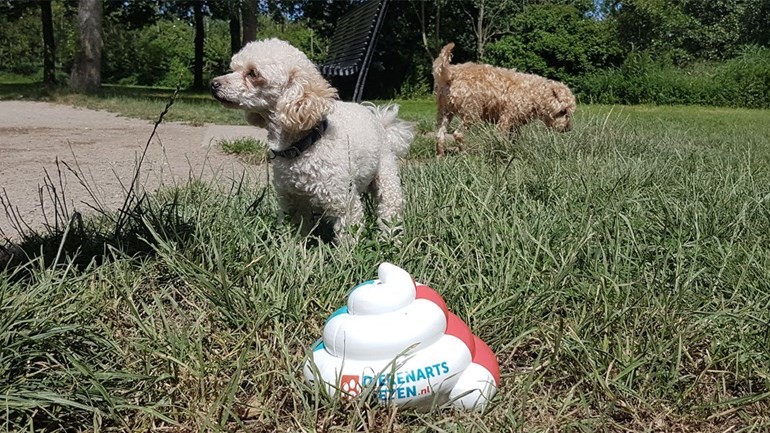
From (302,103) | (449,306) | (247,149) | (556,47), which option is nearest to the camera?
(449,306)

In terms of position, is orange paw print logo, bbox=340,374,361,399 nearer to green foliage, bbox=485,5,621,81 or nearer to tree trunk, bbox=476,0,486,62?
tree trunk, bbox=476,0,486,62

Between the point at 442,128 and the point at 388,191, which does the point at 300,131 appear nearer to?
the point at 388,191

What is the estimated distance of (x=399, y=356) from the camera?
1.69 meters

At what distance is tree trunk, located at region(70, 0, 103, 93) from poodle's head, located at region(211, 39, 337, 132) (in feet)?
45.1

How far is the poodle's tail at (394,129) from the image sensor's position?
3.82 meters

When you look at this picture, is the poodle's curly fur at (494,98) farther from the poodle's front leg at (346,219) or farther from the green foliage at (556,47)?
the green foliage at (556,47)

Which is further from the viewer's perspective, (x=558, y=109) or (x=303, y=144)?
(x=558, y=109)

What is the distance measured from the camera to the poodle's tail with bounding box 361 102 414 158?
12.5 ft

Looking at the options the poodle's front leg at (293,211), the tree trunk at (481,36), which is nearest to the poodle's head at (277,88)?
the poodle's front leg at (293,211)

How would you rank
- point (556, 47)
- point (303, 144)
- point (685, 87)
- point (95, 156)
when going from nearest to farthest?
point (303, 144) → point (95, 156) → point (685, 87) → point (556, 47)

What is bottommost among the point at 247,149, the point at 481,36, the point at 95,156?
the point at 95,156

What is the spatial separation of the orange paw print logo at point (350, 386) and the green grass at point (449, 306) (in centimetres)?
4

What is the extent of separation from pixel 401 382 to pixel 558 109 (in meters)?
5.79

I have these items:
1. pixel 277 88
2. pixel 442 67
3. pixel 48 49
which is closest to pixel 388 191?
pixel 277 88
